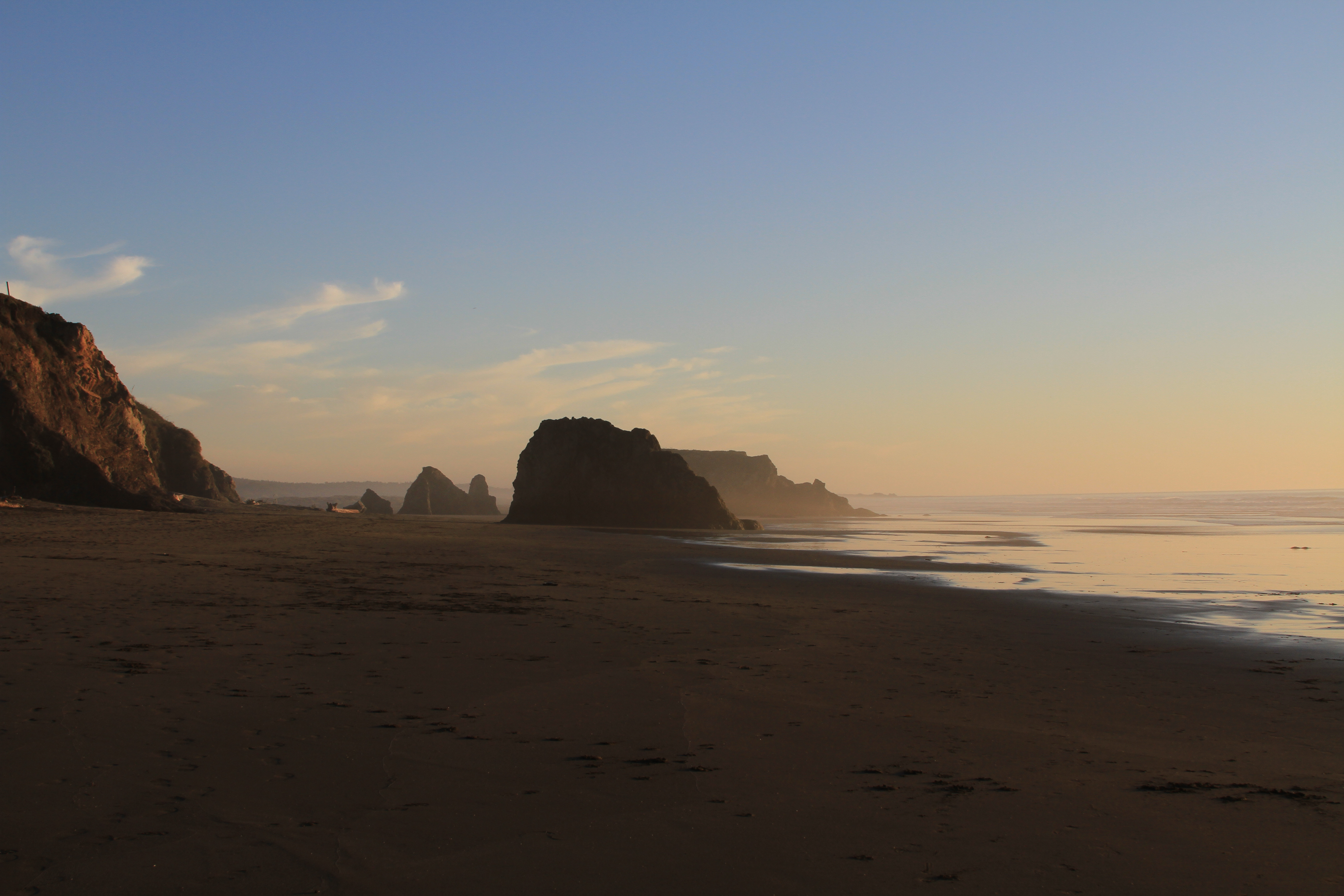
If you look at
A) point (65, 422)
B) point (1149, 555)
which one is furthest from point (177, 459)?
point (1149, 555)

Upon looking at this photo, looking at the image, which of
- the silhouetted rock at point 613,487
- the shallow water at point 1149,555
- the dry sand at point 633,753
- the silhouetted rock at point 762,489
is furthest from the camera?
the silhouetted rock at point 762,489

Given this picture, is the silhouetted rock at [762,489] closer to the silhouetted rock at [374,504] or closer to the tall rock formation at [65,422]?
the silhouetted rock at [374,504]

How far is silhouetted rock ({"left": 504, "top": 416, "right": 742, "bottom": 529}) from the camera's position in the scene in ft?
191

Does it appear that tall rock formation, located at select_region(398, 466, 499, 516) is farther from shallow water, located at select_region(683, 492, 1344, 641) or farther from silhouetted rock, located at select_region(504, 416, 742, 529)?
shallow water, located at select_region(683, 492, 1344, 641)

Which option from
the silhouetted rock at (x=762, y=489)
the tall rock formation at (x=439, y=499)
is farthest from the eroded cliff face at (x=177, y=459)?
the silhouetted rock at (x=762, y=489)

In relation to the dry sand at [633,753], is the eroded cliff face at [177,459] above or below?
above

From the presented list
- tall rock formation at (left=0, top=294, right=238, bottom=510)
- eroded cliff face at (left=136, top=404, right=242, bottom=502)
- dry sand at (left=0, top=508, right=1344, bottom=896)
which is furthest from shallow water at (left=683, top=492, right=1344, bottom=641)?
eroded cliff face at (left=136, top=404, right=242, bottom=502)

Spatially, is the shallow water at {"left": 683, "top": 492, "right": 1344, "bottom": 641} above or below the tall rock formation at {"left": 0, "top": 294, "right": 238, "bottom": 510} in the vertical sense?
below

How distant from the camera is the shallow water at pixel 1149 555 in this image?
15758mm

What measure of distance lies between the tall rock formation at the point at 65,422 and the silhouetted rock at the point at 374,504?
4062 centimetres

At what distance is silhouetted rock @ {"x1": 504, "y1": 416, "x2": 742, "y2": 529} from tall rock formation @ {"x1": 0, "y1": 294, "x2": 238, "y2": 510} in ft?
80.7

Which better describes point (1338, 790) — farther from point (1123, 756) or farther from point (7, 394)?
point (7, 394)

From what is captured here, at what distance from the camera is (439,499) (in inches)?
3632

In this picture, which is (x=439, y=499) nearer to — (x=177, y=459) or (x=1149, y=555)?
(x=177, y=459)
